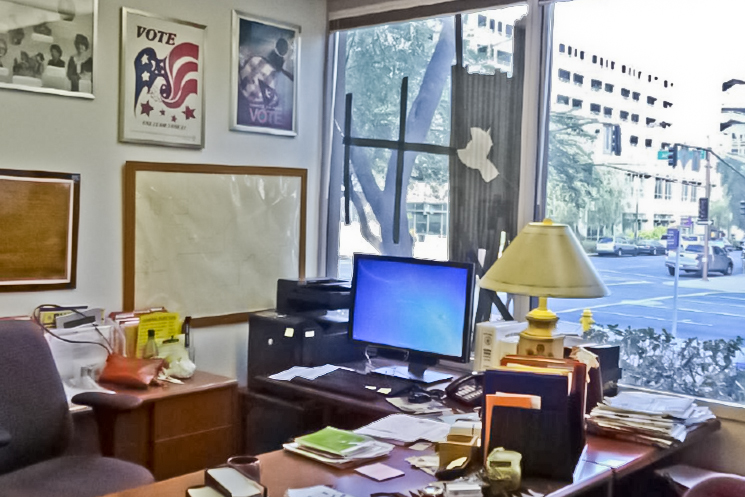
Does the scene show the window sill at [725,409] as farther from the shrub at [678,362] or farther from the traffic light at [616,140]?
the traffic light at [616,140]

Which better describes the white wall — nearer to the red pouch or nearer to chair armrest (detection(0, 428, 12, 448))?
the red pouch

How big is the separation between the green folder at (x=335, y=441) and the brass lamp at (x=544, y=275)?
691mm

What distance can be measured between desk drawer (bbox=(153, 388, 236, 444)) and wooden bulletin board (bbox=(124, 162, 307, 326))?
54 cm

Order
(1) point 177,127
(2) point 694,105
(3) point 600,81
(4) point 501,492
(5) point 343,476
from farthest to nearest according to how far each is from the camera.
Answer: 1. (1) point 177,127
2. (3) point 600,81
3. (2) point 694,105
4. (5) point 343,476
5. (4) point 501,492

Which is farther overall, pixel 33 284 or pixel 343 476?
pixel 33 284

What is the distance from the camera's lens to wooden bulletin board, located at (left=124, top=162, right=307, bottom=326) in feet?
11.7

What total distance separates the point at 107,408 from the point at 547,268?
1582 millimetres

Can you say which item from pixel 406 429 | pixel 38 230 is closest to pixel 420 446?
pixel 406 429

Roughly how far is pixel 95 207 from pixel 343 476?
1827 mm

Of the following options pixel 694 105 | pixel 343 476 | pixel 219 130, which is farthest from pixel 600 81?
pixel 343 476

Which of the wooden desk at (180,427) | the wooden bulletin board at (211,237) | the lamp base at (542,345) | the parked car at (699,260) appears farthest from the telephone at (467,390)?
the wooden bulletin board at (211,237)

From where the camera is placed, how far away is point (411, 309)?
3.27 meters

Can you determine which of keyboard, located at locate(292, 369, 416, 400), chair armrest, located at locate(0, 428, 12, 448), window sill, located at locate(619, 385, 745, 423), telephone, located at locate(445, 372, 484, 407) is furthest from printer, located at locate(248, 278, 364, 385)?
window sill, located at locate(619, 385, 745, 423)

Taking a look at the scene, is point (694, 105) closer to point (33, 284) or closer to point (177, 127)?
point (177, 127)
